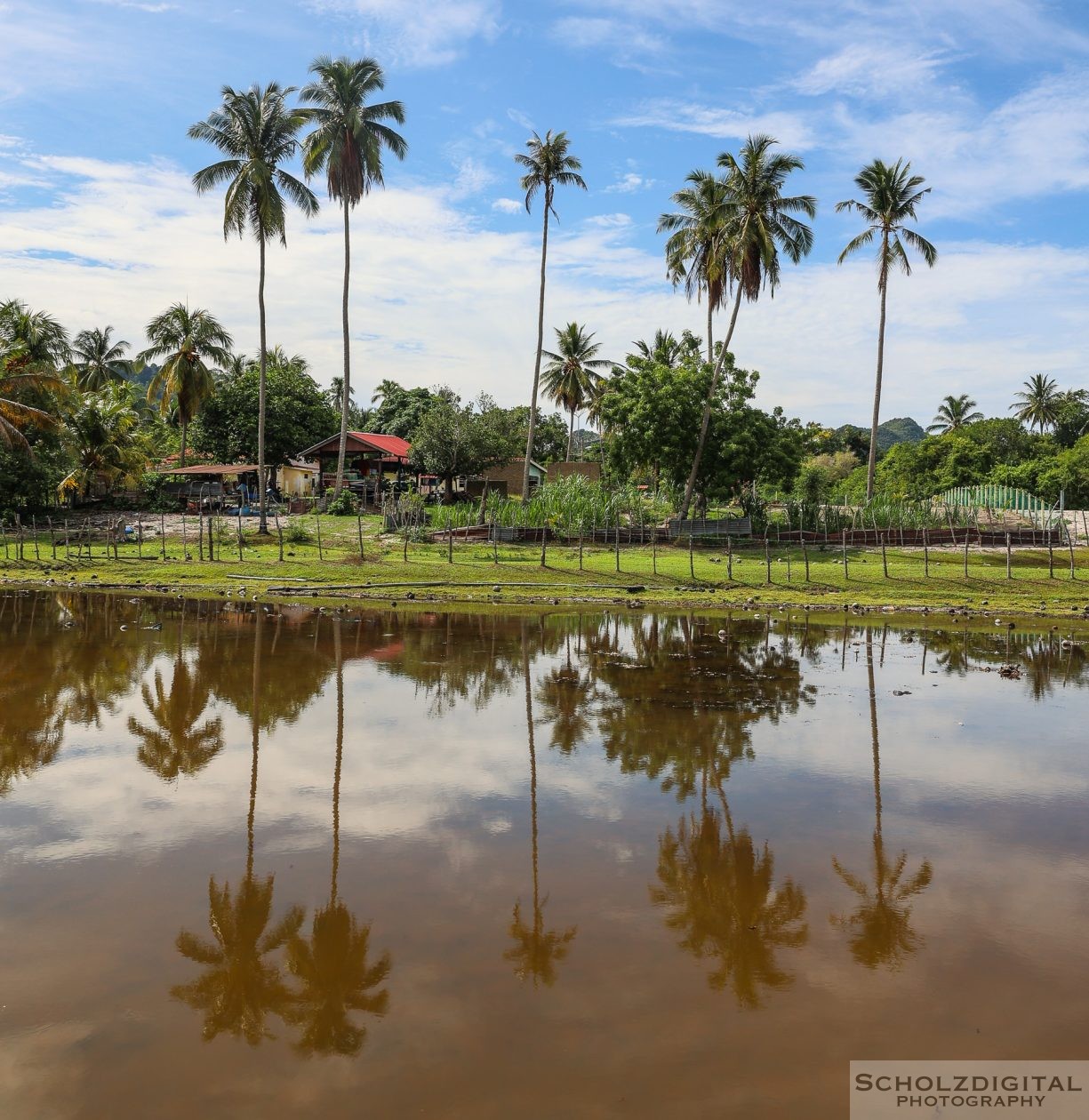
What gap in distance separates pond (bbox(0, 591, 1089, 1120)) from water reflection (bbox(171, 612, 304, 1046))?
0.09 ft

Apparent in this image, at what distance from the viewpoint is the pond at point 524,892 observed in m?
6.07

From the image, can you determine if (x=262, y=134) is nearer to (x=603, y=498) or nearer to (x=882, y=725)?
(x=603, y=498)

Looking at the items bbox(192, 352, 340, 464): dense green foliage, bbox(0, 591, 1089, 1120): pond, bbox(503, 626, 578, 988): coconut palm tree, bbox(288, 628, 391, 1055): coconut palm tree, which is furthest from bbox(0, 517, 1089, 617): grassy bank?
bbox(288, 628, 391, 1055): coconut palm tree

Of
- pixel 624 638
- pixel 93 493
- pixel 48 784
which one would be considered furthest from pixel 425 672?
pixel 93 493

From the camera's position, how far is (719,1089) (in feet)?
19.2

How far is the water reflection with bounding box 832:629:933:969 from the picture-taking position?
7.54 meters

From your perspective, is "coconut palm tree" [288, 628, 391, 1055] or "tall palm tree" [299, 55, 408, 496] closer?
"coconut palm tree" [288, 628, 391, 1055]

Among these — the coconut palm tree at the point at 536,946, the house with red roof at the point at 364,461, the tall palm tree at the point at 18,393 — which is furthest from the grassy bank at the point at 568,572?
the coconut palm tree at the point at 536,946

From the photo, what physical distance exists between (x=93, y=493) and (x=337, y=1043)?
170ft

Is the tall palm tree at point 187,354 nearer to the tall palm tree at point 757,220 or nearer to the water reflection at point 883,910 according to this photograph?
the tall palm tree at point 757,220

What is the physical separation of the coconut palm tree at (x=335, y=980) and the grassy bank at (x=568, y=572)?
21888 mm

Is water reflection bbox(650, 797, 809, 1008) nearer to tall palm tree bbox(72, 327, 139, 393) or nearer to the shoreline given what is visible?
the shoreline

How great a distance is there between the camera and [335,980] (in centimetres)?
704

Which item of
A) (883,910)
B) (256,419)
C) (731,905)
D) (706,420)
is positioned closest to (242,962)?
(731,905)
